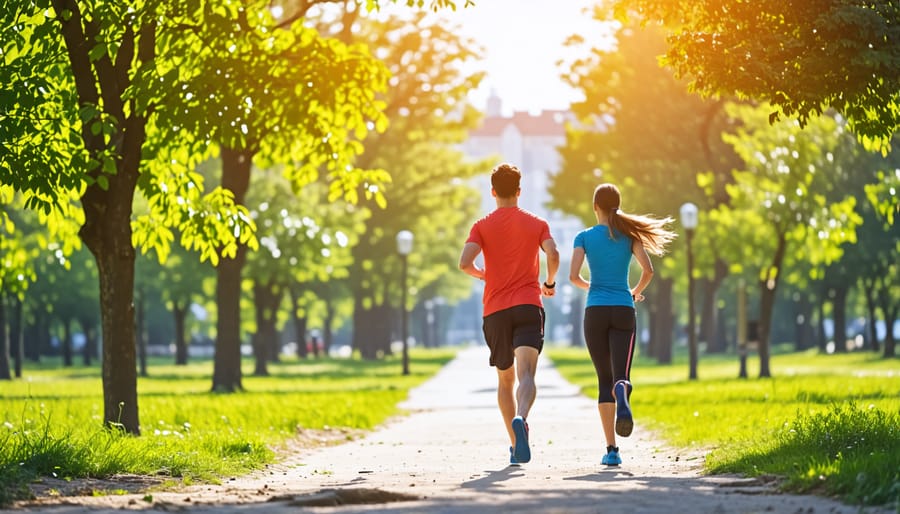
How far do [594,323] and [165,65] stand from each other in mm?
5397

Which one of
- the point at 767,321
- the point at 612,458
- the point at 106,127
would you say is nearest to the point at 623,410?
the point at 612,458

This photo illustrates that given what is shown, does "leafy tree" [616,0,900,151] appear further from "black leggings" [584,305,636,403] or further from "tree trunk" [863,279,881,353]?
"tree trunk" [863,279,881,353]

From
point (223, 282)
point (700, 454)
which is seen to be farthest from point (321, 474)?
point (223, 282)

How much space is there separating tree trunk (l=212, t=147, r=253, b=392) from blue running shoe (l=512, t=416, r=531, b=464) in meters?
13.6

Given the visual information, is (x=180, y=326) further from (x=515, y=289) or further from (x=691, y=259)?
(x=515, y=289)

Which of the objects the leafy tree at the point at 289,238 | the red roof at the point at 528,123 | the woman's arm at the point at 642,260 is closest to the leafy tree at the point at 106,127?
the woman's arm at the point at 642,260

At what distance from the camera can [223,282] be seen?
2492 centimetres

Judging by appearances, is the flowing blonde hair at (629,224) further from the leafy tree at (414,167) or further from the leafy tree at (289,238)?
the leafy tree at (289,238)

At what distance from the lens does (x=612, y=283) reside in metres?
9.98

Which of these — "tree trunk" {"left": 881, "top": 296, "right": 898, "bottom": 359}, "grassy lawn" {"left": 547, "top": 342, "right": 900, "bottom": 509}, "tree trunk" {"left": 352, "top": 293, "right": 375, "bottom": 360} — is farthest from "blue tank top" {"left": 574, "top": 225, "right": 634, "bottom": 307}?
"tree trunk" {"left": 352, "top": 293, "right": 375, "bottom": 360}

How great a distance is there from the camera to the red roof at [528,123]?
7110 inches

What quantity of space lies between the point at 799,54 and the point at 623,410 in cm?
302

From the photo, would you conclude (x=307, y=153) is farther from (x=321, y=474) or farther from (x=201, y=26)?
(x=321, y=474)

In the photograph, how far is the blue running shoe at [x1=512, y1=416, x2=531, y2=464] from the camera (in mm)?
9758
